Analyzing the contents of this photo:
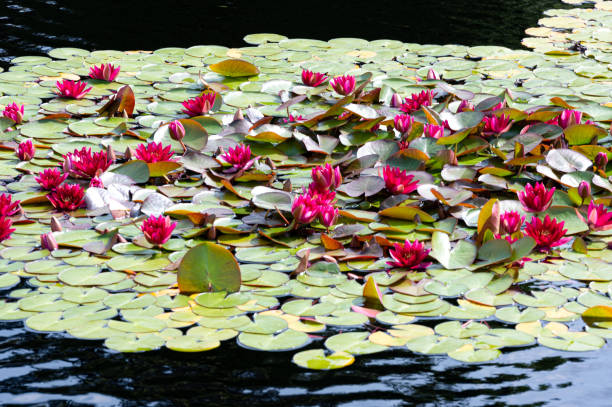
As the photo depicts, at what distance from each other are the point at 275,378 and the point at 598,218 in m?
1.85

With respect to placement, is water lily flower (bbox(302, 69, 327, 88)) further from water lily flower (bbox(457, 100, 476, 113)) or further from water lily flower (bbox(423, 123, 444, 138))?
water lily flower (bbox(423, 123, 444, 138))

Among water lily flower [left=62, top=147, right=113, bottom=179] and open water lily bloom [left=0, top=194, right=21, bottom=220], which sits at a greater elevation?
water lily flower [left=62, top=147, right=113, bottom=179]

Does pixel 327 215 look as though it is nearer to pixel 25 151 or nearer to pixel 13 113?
pixel 25 151

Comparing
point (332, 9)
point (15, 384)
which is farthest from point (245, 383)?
point (332, 9)

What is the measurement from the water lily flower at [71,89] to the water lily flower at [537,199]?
3214mm

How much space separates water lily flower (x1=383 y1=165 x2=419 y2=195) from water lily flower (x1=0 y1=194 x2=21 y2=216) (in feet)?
6.11

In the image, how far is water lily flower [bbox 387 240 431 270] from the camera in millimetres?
3236

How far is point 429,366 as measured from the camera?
106 inches

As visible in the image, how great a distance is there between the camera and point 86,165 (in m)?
4.04

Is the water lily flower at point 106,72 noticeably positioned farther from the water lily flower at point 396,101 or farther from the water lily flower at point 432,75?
the water lily flower at point 432,75

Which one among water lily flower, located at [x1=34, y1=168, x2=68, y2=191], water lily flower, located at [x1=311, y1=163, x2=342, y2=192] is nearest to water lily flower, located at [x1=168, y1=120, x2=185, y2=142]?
water lily flower, located at [x1=34, y1=168, x2=68, y2=191]

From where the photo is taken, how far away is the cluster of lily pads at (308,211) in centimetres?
291

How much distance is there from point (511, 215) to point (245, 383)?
61.1 inches

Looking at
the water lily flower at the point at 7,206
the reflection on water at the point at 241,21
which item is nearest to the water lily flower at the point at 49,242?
the water lily flower at the point at 7,206
